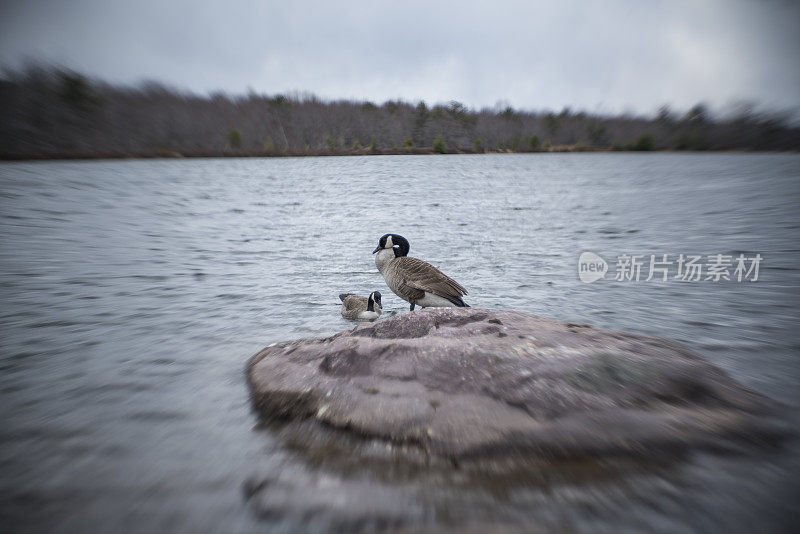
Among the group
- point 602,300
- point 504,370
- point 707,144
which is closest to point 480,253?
point 602,300

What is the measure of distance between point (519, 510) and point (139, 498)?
2.07 metres

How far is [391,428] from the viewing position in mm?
2504

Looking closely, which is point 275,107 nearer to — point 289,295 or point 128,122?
point 128,122

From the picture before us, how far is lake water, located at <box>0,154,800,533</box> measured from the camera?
203 centimetres

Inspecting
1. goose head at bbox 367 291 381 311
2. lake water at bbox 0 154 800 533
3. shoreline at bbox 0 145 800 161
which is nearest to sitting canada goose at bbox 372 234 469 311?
goose head at bbox 367 291 381 311

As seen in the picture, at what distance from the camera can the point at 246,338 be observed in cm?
455

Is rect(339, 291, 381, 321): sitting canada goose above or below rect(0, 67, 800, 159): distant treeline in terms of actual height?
below

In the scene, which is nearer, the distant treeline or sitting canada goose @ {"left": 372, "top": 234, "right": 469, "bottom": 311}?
sitting canada goose @ {"left": 372, "top": 234, "right": 469, "bottom": 311}

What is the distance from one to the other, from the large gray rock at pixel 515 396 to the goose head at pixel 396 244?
3041mm
